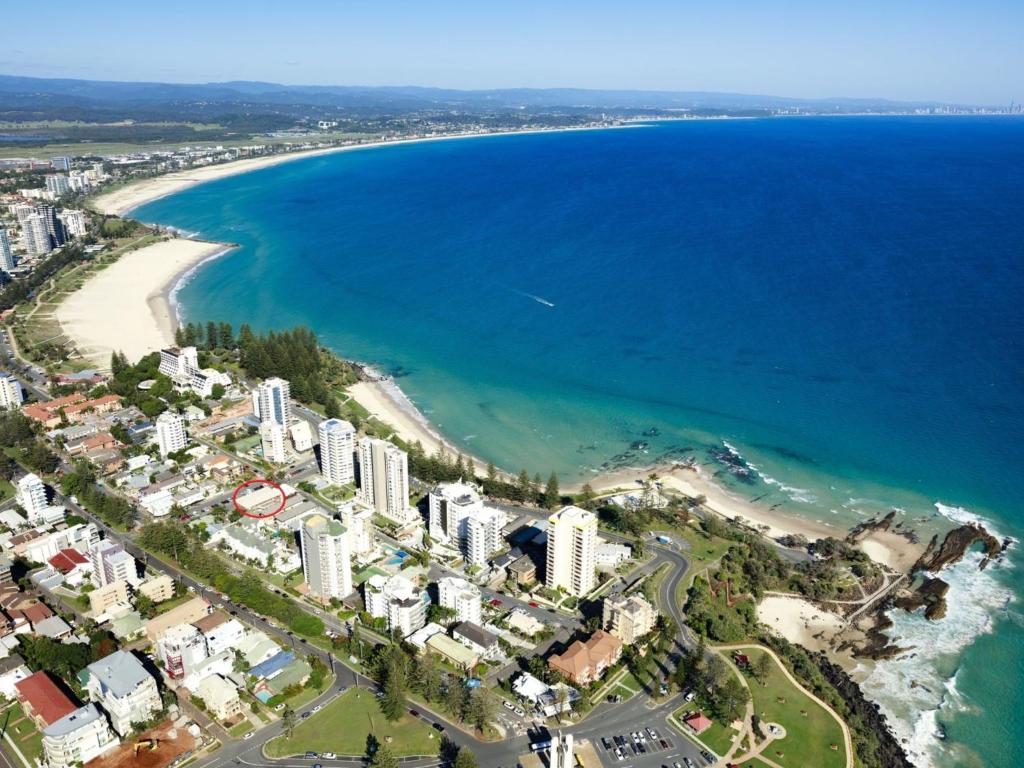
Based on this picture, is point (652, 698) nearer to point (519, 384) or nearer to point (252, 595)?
point (252, 595)

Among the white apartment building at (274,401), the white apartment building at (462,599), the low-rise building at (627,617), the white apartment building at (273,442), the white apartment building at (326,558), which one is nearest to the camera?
the low-rise building at (627,617)

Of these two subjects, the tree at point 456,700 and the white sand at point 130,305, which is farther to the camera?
the white sand at point 130,305

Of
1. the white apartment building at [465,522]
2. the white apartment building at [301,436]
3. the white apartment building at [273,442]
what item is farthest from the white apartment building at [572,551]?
the white apartment building at [301,436]

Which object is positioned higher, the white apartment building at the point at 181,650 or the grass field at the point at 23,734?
the white apartment building at the point at 181,650

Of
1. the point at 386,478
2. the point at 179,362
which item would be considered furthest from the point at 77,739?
the point at 179,362

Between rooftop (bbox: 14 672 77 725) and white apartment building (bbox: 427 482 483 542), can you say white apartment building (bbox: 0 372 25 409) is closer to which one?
rooftop (bbox: 14 672 77 725)

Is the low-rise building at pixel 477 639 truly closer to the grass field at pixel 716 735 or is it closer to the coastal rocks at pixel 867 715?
the grass field at pixel 716 735

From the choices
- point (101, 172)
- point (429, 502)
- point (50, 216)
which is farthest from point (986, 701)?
point (101, 172)
